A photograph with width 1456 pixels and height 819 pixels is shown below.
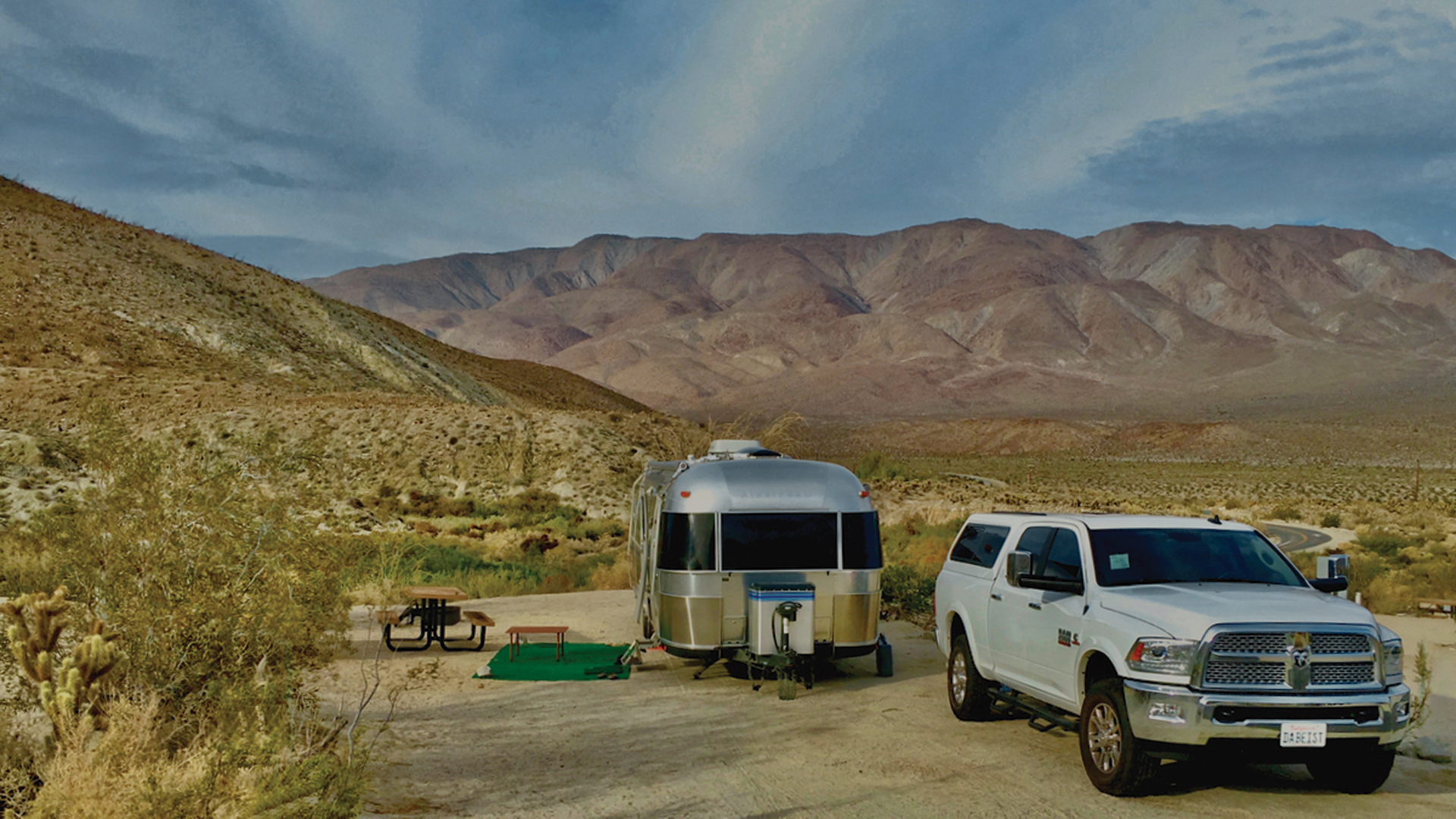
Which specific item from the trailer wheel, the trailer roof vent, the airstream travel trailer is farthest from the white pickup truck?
the trailer roof vent

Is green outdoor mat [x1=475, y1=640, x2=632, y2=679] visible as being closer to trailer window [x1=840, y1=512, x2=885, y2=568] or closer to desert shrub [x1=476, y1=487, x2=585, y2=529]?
trailer window [x1=840, y1=512, x2=885, y2=568]

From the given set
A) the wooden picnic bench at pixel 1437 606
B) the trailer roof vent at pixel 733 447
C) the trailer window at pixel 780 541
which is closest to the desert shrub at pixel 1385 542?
the wooden picnic bench at pixel 1437 606

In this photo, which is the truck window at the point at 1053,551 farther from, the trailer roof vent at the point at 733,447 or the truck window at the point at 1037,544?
the trailer roof vent at the point at 733,447

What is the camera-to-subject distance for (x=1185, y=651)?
726 centimetres

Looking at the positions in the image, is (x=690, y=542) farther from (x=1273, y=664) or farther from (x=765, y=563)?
(x=1273, y=664)

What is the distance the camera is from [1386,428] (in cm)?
11281

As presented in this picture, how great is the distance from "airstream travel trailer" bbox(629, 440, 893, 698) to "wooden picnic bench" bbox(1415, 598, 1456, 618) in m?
11.0

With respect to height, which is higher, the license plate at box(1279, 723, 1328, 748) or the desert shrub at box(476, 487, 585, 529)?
the desert shrub at box(476, 487, 585, 529)

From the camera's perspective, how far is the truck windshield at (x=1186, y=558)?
334 inches

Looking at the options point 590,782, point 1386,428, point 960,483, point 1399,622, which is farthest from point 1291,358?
point 590,782

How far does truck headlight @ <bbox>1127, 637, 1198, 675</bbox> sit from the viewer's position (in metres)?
7.24

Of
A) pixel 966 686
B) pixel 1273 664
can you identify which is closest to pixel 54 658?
pixel 966 686

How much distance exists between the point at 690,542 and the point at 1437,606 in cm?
1334

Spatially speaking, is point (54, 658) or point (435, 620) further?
point (435, 620)
